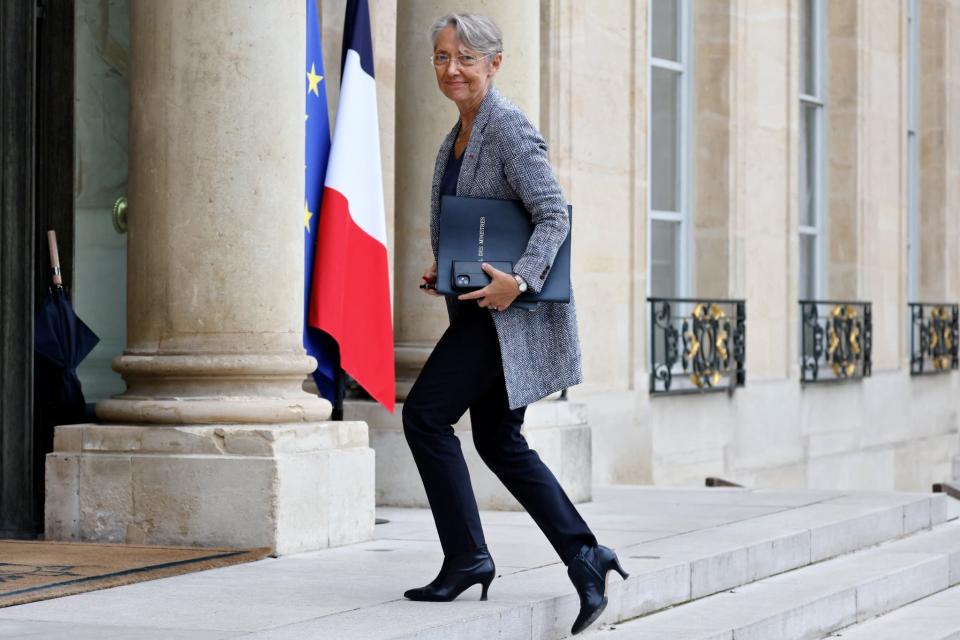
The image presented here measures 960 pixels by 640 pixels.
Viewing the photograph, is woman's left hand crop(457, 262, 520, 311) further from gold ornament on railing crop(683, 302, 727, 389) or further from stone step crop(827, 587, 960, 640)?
gold ornament on railing crop(683, 302, 727, 389)

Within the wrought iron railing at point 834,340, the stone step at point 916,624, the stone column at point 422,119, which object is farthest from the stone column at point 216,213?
the wrought iron railing at point 834,340

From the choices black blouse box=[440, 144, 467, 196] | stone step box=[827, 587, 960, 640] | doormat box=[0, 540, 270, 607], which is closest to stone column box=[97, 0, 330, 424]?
doormat box=[0, 540, 270, 607]

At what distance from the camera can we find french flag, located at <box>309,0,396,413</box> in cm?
787

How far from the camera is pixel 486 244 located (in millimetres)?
5293

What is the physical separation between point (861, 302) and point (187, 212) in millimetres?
10021

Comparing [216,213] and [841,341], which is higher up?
[216,213]

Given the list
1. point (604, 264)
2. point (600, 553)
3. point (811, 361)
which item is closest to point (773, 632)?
point (600, 553)

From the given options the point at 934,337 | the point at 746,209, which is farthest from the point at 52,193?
the point at 934,337

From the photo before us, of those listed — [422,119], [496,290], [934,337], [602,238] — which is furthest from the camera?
[934,337]

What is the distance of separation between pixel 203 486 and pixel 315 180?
5.82 feet

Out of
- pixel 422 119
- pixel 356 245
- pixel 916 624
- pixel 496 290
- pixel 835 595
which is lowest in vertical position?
pixel 916 624

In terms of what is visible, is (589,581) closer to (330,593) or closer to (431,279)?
(330,593)

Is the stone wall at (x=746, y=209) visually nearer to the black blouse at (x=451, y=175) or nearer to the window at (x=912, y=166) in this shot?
the window at (x=912, y=166)

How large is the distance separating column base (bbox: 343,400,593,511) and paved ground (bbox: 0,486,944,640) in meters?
0.63
